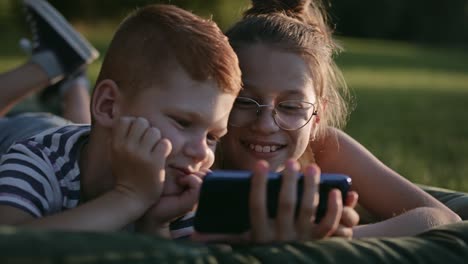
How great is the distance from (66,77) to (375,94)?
1025 centimetres

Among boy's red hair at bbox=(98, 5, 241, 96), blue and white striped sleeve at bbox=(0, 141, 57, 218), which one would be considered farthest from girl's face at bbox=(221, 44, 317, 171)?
blue and white striped sleeve at bbox=(0, 141, 57, 218)

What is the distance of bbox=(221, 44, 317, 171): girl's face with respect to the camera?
268 cm

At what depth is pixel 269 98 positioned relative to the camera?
267cm

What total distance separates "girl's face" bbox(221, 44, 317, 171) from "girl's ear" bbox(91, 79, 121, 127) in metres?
0.59

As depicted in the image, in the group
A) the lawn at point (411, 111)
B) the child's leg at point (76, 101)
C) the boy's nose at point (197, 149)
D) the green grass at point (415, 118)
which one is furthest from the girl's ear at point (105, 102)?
the green grass at point (415, 118)

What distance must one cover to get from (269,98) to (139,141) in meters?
0.77

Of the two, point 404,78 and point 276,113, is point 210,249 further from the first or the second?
point 404,78

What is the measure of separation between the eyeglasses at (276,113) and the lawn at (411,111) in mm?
2264

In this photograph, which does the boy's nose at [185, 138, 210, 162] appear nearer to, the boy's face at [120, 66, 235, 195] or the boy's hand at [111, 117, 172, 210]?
the boy's face at [120, 66, 235, 195]

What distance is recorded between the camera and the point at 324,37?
3111 mm

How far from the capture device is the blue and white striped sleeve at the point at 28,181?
2.05 meters

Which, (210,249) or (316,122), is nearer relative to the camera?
(210,249)

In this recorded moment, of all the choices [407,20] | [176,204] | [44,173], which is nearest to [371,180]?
[176,204]

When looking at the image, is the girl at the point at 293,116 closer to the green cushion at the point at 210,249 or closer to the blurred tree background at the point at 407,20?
the green cushion at the point at 210,249
